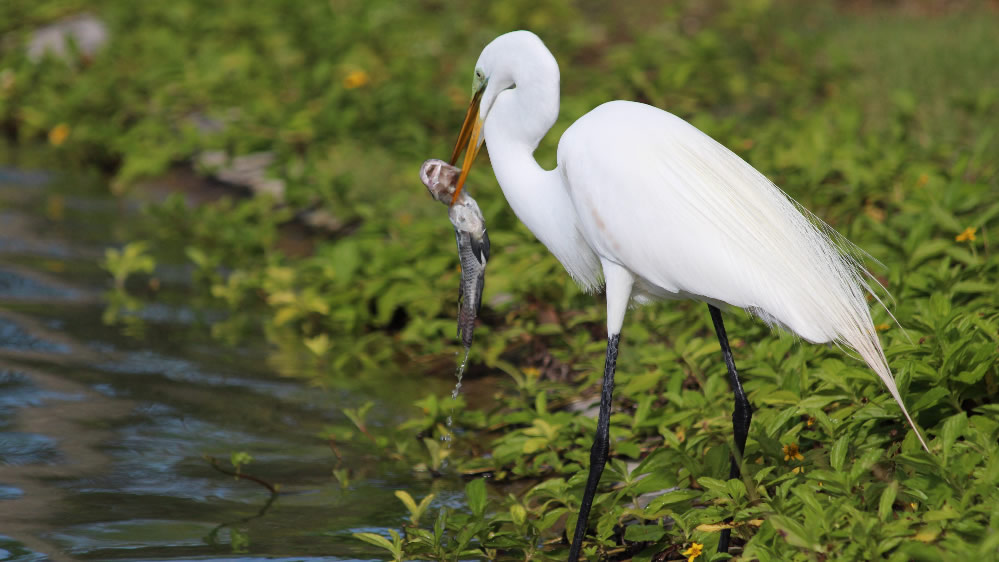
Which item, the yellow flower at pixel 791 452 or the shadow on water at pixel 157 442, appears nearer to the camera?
the yellow flower at pixel 791 452

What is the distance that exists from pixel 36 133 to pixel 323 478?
5794mm

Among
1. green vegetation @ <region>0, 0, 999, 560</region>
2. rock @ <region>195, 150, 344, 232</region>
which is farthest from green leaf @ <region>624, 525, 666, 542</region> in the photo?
rock @ <region>195, 150, 344, 232</region>

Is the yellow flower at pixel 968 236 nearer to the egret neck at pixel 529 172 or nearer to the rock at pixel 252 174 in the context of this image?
the egret neck at pixel 529 172

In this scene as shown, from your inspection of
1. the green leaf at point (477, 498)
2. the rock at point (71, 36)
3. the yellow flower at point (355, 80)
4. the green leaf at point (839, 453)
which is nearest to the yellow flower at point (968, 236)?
the green leaf at point (839, 453)

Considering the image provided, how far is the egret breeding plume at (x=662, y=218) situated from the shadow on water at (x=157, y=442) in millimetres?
958

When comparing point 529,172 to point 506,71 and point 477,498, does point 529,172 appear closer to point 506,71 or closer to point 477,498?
point 506,71

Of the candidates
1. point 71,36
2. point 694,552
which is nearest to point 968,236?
point 694,552

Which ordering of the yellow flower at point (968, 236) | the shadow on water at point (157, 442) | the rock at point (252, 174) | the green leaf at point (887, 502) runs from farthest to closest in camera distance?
the rock at point (252, 174) < the yellow flower at point (968, 236) < the shadow on water at point (157, 442) < the green leaf at point (887, 502)

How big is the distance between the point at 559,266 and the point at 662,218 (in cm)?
185

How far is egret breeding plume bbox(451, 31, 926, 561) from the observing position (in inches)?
106

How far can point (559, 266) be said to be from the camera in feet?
15.1

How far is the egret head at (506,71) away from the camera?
286 cm

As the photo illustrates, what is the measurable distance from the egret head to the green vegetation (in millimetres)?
981

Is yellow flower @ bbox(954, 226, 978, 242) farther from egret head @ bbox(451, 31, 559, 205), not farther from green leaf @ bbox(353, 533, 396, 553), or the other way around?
green leaf @ bbox(353, 533, 396, 553)
